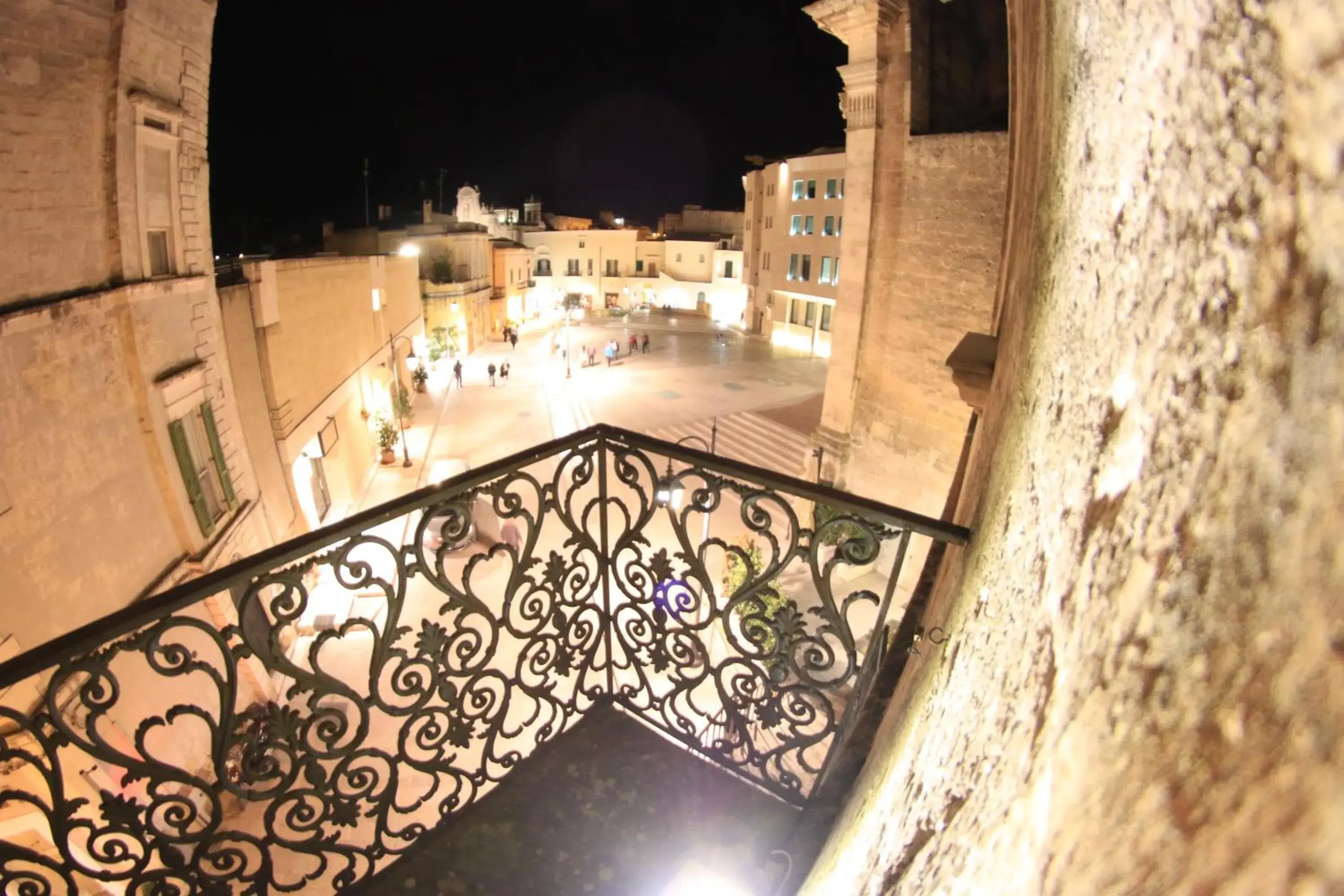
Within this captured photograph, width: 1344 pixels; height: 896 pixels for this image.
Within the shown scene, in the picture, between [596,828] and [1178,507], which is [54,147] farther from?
[1178,507]

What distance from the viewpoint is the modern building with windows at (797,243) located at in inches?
1155

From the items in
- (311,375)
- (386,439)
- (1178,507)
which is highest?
(1178,507)

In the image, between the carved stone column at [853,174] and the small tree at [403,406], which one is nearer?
the carved stone column at [853,174]

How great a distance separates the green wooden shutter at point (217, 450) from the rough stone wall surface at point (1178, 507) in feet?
32.6

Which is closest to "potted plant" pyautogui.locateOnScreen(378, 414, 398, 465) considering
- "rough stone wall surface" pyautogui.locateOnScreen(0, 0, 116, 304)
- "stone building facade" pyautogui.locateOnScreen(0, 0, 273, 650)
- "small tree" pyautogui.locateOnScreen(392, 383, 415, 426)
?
"small tree" pyautogui.locateOnScreen(392, 383, 415, 426)

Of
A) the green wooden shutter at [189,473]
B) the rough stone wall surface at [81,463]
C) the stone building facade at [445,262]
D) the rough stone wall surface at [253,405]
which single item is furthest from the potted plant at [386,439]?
the stone building facade at [445,262]

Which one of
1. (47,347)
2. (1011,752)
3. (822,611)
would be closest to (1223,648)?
(1011,752)

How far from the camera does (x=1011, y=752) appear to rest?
1.08m

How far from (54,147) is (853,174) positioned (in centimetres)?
975

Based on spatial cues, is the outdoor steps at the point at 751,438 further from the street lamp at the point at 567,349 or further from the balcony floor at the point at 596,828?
the balcony floor at the point at 596,828

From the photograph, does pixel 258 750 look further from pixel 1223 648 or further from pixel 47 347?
pixel 47 347

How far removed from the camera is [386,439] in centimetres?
1795

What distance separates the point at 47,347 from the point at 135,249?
171 cm

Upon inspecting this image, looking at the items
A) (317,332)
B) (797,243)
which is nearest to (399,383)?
(317,332)
